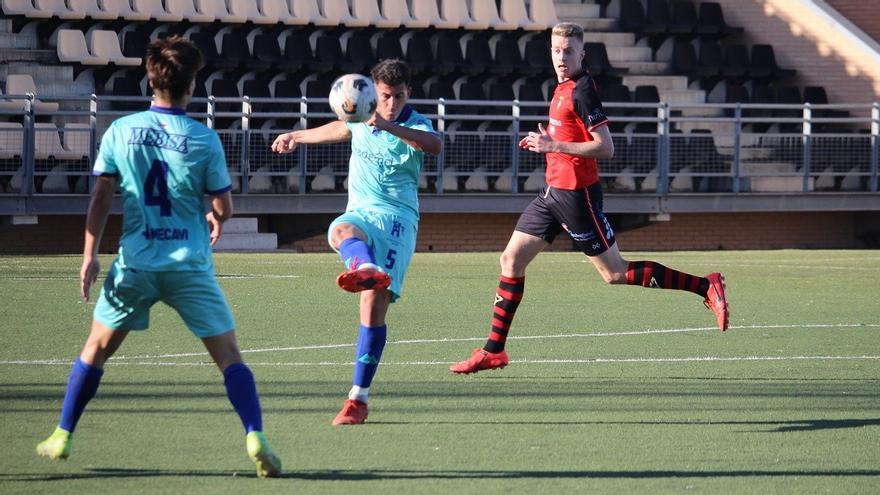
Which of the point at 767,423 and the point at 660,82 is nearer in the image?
the point at 767,423

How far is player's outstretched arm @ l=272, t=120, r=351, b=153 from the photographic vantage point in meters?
6.93

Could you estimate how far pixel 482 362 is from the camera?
808 centimetres

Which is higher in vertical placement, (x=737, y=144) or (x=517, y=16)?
(x=517, y=16)

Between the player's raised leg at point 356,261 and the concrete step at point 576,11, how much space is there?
62.8 ft

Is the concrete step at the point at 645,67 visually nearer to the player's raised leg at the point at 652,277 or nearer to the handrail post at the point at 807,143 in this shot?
the handrail post at the point at 807,143

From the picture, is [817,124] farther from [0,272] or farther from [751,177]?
[0,272]

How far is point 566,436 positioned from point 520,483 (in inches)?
40.0

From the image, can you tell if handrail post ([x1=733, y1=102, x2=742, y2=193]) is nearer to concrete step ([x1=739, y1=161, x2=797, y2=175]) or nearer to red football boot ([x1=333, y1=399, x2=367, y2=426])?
concrete step ([x1=739, y1=161, x2=797, y2=175])

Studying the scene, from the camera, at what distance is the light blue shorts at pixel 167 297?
526 cm

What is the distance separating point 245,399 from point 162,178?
0.85 meters

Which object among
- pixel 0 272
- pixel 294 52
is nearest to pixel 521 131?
pixel 294 52

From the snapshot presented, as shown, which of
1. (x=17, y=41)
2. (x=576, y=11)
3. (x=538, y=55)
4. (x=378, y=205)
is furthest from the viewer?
(x=576, y=11)

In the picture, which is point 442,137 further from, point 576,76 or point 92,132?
point 576,76

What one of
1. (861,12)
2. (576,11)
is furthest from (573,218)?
(861,12)
